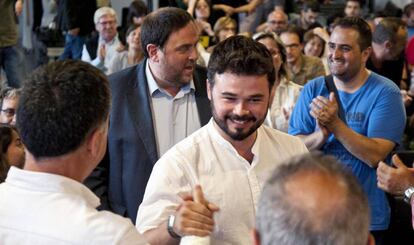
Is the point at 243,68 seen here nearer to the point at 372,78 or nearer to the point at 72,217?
the point at 72,217

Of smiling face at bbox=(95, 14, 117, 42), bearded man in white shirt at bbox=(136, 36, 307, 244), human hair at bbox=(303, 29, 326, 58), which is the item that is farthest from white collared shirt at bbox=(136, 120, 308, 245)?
smiling face at bbox=(95, 14, 117, 42)

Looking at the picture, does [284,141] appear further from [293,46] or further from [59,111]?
[293,46]

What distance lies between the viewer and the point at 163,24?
11.2 feet

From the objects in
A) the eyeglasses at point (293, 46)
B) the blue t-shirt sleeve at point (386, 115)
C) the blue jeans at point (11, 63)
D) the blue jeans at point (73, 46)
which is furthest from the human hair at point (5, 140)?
the blue jeans at point (73, 46)

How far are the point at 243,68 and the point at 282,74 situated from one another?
7.89ft

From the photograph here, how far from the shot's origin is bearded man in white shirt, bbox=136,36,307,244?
90.0 inches

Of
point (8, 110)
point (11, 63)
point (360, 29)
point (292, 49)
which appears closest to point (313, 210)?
point (360, 29)

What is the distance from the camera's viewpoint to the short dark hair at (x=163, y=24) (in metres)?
3.41

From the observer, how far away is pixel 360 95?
3.56 meters

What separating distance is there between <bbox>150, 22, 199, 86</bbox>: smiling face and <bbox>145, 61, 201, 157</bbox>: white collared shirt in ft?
0.16

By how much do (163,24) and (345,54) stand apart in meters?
0.89

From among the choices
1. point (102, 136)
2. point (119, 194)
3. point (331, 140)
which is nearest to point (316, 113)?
point (331, 140)

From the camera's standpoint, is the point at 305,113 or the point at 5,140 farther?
the point at 305,113

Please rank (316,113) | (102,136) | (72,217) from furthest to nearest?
1. (316,113)
2. (102,136)
3. (72,217)
